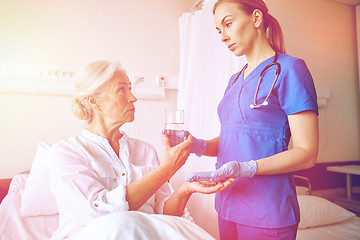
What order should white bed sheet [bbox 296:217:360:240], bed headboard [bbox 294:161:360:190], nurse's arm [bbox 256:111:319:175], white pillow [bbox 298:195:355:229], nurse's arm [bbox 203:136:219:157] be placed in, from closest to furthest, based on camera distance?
nurse's arm [bbox 256:111:319:175] < nurse's arm [bbox 203:136:219:157] < white bed sheet [bbox 296:217:360:240] < white pillow [bbox 298:195:355:229] < bed headboard [bbox 294:161:360:190]

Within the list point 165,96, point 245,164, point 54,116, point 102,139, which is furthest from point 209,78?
point 54,116

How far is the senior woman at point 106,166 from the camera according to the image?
3.47 feet

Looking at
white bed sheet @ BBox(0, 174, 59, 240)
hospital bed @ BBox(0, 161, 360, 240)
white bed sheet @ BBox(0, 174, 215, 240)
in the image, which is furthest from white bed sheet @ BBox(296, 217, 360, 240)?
white bed sheet @ BBox(0, 174, 59, 240)

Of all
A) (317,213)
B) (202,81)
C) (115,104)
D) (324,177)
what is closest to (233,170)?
(115,104)

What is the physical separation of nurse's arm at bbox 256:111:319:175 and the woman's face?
0.72 metres

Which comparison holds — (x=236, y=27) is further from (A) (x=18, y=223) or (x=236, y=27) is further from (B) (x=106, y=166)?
(A) (x=18, y=223)

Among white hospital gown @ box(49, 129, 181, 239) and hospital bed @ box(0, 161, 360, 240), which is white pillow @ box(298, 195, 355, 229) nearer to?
hospital bed @ box(0, 161, 360, 240)

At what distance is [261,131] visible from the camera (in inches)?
39.7

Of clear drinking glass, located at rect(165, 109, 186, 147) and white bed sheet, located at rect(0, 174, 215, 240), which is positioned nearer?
white bed sheet, located at rect(0, 174, 215, 240)

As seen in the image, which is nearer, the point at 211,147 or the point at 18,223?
the point at 211,147

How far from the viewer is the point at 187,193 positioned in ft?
3.87

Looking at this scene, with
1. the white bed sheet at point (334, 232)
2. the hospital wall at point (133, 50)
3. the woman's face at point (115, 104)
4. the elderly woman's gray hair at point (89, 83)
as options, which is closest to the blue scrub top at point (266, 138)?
the woman's face at point (115, 104)

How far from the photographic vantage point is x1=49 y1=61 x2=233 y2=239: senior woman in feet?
3.47

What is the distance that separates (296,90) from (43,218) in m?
1.46
